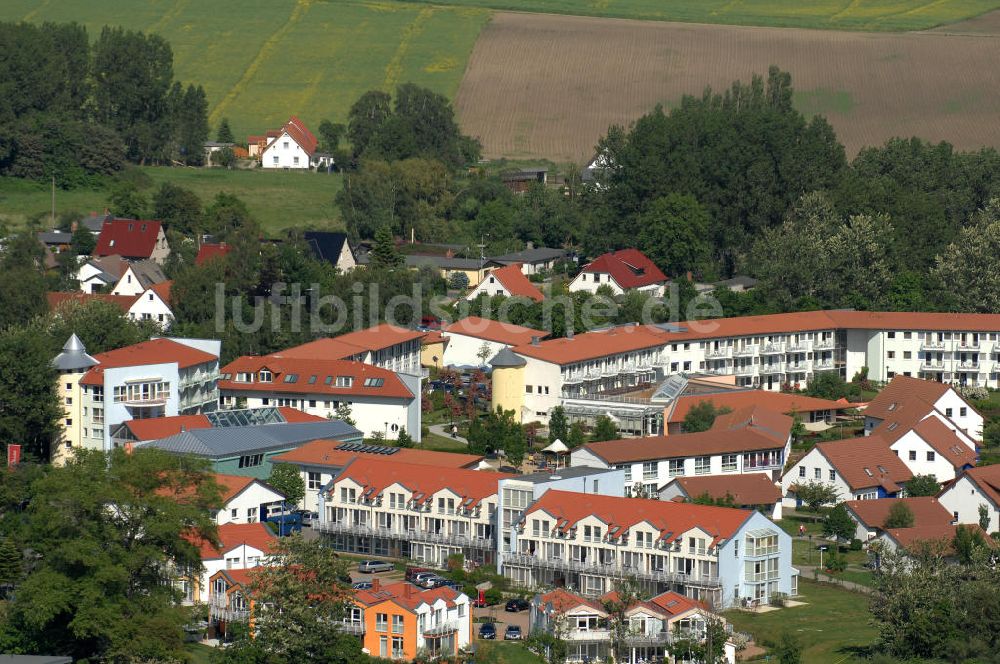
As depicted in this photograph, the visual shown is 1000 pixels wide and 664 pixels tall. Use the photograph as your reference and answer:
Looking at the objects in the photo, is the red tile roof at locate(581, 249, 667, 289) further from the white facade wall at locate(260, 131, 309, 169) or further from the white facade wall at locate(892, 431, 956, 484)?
the white facade wall at locate(260, 131, 309, 169)

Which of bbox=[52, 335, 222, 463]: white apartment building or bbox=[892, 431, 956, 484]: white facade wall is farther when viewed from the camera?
bbox=[52, 335, 222, 463]: white apartment building

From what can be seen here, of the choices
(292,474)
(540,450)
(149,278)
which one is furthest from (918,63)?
(292,474)

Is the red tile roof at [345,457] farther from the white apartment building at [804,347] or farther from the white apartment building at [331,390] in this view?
the white apartment building at [804,347]

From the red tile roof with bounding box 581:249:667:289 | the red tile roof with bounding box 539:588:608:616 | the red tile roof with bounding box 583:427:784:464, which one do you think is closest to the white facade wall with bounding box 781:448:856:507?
the red tile roof with bounding box 583:427:784:464

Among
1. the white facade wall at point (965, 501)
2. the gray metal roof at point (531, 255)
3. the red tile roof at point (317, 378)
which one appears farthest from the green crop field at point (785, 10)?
the white facade wall at point (965, 501)

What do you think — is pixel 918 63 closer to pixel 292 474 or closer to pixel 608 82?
pixel 608 82

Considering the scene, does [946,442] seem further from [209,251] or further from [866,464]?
[209,251]
